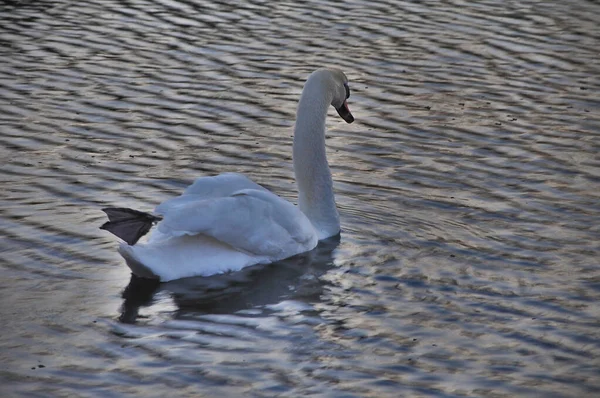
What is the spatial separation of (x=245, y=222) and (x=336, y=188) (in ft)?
7.83

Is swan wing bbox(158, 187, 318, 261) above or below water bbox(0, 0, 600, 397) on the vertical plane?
above

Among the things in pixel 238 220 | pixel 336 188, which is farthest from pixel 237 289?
pixel 336 188

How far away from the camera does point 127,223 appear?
7.81 meters

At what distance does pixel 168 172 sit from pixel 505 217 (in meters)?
3.14

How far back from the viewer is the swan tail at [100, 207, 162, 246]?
774 cm

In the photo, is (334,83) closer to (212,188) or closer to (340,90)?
(340,90)

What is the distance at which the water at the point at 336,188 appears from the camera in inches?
264

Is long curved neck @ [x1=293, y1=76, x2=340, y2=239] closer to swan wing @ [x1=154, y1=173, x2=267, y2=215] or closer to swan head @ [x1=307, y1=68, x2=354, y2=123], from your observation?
swan head @ [x1=307, y1=68, x2=354, y2=123]

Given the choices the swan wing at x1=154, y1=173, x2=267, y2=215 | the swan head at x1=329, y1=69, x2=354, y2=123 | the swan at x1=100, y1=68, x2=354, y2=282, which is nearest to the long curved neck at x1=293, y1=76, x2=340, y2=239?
the swan at x1=100, y1=68, x2=354, y2=282

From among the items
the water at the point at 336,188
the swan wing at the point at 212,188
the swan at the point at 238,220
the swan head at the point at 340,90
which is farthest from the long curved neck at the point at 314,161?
the swan wing at the point at 212,188

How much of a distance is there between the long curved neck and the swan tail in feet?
5.68

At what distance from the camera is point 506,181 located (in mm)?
10484

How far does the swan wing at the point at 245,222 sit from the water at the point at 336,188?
178mm

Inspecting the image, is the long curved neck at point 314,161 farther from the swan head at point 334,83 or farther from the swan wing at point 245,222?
the swan wing at point 245,222
